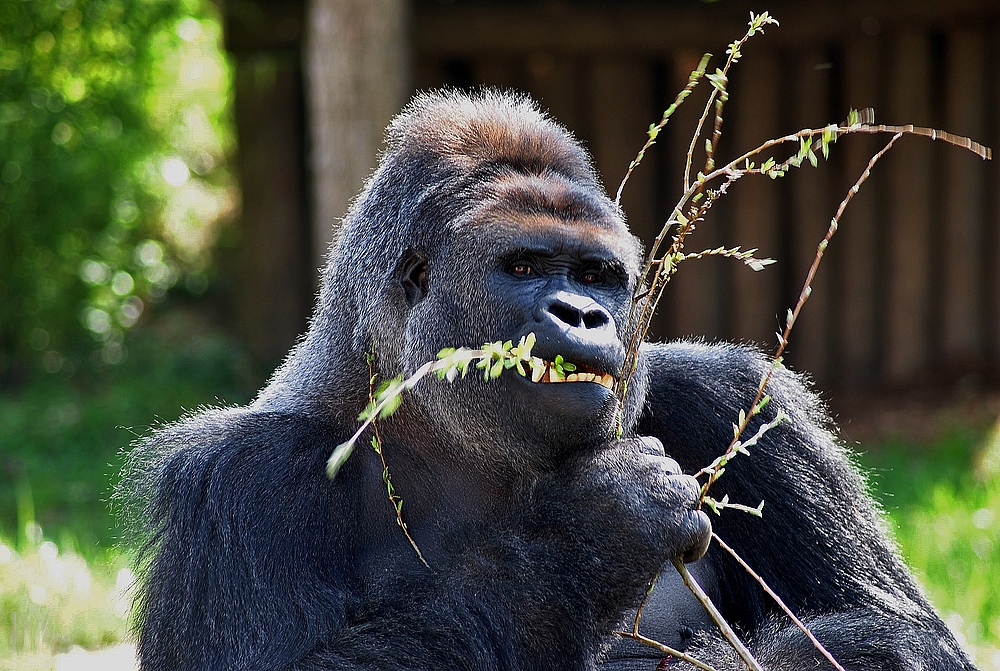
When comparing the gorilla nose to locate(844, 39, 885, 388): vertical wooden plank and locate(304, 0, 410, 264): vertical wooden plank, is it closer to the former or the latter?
locate(304, 0, 410, 264): vertical wooden plank

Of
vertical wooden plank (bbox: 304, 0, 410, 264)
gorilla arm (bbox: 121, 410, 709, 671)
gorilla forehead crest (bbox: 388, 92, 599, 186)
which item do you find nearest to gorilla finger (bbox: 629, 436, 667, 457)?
gorilla arm (bbox: 121, 410, 709, 671)

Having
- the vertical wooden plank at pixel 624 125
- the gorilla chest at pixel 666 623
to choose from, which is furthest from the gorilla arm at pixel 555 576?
the vertical wooden plank at pixel 624 125

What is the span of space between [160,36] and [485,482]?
10.3 m

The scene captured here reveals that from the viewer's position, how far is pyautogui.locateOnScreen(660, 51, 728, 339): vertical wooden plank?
11.1 meters

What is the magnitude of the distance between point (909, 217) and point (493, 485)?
7935 millimetres

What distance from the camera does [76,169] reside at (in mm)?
11258

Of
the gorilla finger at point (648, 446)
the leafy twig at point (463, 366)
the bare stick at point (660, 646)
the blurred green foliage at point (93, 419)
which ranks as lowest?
the blurred green foliage at point (93, 419)

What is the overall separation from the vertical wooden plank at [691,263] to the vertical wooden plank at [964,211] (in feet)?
6.32

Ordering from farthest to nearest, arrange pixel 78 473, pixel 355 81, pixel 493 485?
pixel 78 473
pixel 355 81
pixel 493 485

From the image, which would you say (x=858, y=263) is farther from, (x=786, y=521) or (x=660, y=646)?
(x=660, y=646)

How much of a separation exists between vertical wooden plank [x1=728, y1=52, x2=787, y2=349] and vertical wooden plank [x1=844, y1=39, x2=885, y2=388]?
0.58 metres

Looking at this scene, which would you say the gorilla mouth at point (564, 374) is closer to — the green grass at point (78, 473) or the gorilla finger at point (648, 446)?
the gorilla finger at point (648, 446)

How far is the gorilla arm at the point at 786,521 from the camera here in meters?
4.07

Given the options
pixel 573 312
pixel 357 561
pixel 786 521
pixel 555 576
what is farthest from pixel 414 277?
pixel 786 521
